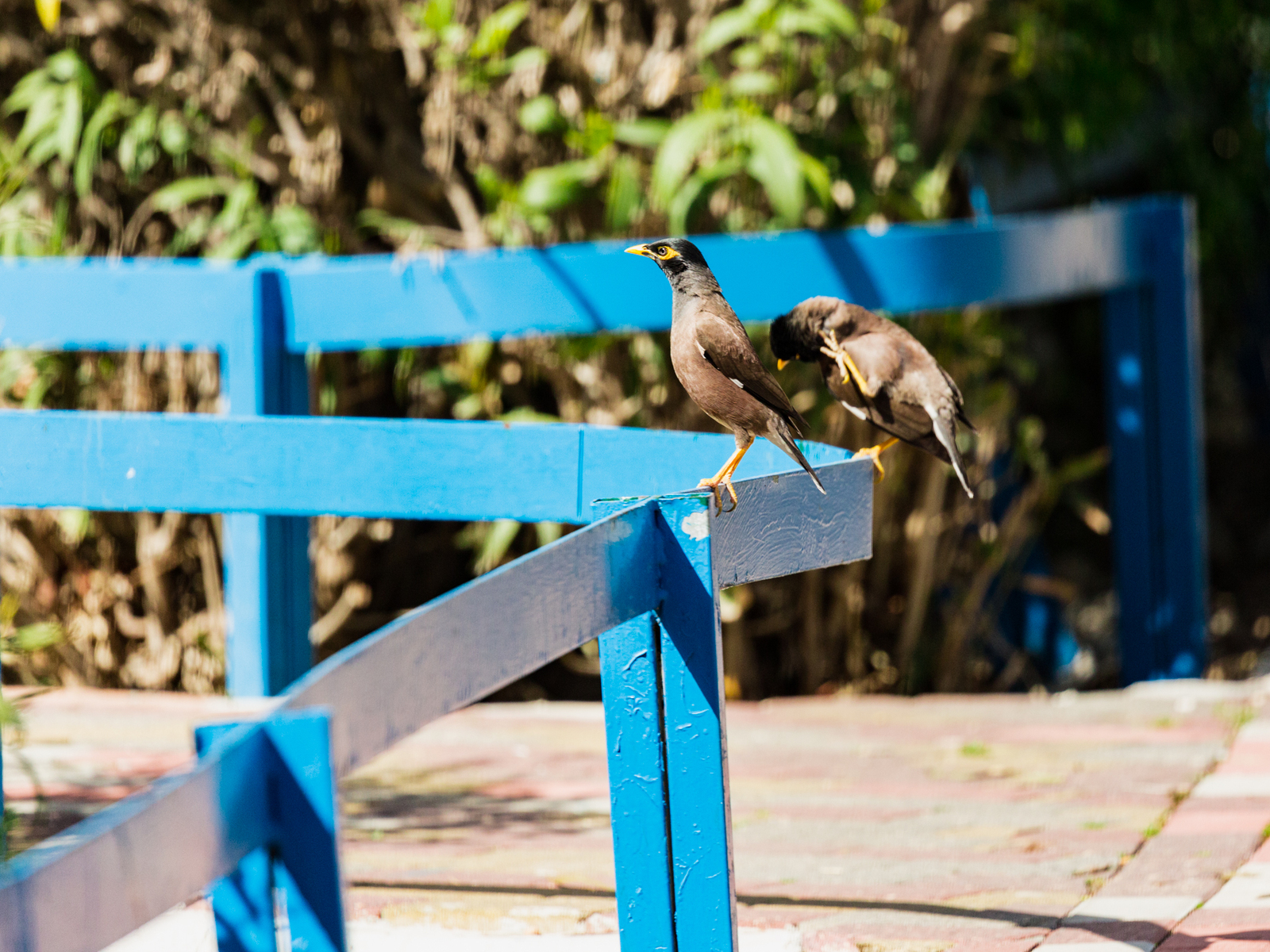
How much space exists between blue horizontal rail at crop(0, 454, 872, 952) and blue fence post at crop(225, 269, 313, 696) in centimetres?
198

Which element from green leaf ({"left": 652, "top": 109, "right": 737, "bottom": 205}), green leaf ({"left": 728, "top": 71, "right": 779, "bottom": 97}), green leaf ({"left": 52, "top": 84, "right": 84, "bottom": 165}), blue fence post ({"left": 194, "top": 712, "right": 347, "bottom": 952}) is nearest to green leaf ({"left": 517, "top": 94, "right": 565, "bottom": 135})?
green leaf ({"left": 652, "top": 109, "right": 737, "bottom": 205})

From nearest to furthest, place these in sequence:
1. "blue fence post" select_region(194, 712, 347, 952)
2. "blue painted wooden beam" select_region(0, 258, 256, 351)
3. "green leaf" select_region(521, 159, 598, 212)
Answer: "blue fence post" select_region(194, 712, 347, 952) < "blue painted wooden beam" select_region(0, 258, 256, 351) < "green leaf" select_region(521, 159, 598, 212)

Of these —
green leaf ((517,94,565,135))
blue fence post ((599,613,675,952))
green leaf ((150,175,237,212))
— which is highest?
green leaf ((517,94,565,135))

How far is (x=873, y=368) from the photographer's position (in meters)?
3.15

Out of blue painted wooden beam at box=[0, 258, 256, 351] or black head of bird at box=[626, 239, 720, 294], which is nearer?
black head of bird at box=[626, 239, 720, 294]

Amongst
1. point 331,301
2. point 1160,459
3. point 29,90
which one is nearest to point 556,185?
point 331,301

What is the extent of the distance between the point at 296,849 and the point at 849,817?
217 cm

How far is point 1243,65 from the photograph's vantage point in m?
7.38

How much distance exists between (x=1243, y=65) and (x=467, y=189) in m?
4.10

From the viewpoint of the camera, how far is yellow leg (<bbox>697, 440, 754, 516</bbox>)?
2.03 meters

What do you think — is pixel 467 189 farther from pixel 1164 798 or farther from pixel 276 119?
pixel 1164 798

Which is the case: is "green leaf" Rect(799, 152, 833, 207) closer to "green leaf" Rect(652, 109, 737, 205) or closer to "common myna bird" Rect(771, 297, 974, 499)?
"green leaf" Rect(652, 109, 737, 205)

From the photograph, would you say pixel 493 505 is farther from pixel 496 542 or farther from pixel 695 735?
pixel 496 542

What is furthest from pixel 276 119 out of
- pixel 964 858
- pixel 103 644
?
pixel 964 858
